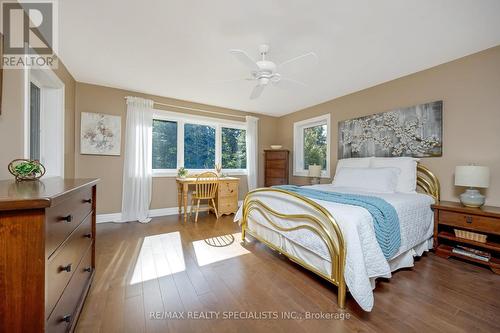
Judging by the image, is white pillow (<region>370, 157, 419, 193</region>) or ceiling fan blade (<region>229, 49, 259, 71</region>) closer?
ceiling fan blade (<region>229, 49, 259, 71</region>)

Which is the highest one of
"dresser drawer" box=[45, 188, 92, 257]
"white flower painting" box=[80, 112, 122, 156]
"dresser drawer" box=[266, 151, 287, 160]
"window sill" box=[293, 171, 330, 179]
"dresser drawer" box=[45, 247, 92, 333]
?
"white flower painting" box=[80, 112, 122, 156]

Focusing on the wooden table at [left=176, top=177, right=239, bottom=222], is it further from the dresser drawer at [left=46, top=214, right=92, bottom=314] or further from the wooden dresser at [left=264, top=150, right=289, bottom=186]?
the dresser drawer at [left=46, top=214, right=92, bottom=314]

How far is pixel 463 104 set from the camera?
97.0 inches

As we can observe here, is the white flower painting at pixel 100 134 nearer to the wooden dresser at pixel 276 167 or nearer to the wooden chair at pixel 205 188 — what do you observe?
the wooden chair at pixel 205 188

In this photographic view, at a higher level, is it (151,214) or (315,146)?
(315,146)

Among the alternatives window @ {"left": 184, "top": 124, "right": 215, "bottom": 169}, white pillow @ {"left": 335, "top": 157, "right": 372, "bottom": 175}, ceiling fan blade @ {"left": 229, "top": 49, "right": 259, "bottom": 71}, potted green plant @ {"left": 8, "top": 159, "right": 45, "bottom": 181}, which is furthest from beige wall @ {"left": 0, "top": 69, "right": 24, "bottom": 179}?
white pillow @ {"left": 335, "top": 157, "right": 372, "bottom": 175}

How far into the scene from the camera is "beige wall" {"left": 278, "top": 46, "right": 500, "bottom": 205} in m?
2.26

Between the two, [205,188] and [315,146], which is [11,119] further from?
[315,146]

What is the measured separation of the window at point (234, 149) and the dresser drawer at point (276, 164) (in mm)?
597

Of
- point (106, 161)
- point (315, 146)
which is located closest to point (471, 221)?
point (315, 146)

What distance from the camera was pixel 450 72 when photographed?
256cm

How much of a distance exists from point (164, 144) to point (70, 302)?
3182 mm

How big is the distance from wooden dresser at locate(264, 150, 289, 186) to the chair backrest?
4.83 feet

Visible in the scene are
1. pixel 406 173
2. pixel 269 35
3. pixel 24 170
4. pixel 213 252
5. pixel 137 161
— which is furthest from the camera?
pixel 137 161
